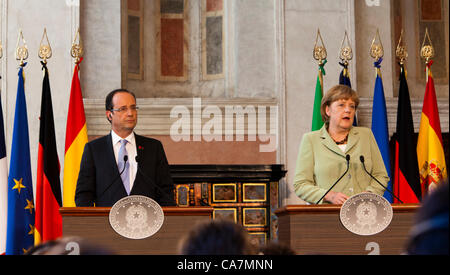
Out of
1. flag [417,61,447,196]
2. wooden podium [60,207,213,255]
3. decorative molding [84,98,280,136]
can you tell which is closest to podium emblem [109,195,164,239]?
wooden podium [60,207,213,255]

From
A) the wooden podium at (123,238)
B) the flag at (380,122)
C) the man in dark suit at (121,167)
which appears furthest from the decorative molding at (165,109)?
the wooden podium at (123,238)

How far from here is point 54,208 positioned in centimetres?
630

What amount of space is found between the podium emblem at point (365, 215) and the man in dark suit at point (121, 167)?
1.19 metres

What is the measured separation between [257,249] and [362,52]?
729cm

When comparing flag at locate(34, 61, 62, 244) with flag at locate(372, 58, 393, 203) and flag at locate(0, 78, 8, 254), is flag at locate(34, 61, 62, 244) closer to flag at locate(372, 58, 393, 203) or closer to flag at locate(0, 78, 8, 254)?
flag at locate(0, 78, 8, 254)

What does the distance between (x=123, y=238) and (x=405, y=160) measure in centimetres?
395

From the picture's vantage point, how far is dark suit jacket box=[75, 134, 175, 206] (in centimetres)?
414

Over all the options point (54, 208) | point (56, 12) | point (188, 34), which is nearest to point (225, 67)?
point (188, 34)

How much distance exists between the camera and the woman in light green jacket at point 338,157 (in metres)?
4.03

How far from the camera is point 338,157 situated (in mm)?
4070

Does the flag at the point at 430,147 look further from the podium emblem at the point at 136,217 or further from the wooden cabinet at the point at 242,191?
the podium emblem at the point at 136,217

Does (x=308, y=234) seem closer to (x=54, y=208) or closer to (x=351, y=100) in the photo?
(x=351, y=100)

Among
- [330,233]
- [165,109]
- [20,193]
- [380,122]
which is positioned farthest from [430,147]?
[20,193]

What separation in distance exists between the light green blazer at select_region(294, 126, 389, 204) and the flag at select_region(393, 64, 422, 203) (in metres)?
2.48
